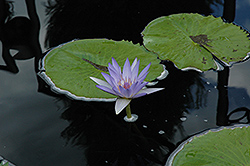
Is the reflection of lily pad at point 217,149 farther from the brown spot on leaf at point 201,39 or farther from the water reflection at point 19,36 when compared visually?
the water reflection at point 19,36

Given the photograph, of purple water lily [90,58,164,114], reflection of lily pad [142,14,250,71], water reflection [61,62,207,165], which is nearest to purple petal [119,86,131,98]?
purple water lily [90,58,164,114]

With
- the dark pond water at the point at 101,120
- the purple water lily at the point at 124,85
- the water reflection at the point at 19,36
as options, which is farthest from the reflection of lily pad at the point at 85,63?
the purple water lily at the point at 124,85

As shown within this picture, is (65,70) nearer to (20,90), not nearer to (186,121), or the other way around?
(20,90)

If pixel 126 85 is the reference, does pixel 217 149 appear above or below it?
below

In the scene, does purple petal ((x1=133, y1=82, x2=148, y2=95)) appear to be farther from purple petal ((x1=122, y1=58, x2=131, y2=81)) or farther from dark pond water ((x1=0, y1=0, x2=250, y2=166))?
dark pond water ((x1=0, y1=0, x2=250, y2=166))

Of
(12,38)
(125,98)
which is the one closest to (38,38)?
(12,38)

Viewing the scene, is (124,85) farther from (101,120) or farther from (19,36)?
(19,36)

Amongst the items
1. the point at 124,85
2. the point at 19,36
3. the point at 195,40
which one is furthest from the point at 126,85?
the point at 19,36
